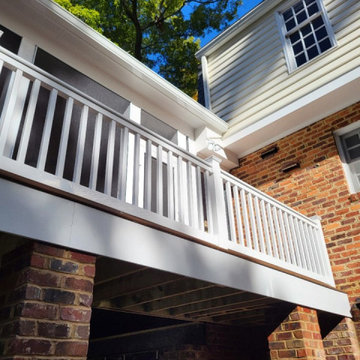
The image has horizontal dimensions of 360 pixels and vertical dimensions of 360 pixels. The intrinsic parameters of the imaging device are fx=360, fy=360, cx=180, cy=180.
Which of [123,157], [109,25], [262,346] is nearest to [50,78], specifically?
[123,157]

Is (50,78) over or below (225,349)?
over

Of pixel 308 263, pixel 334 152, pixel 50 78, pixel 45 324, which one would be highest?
pixel 334 152

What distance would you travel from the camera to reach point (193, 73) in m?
16.3

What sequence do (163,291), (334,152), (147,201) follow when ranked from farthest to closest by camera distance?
(334,152), (163,291), (147,201)

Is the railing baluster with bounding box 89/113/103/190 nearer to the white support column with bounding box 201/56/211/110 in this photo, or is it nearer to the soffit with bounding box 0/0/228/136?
the soffit with bounding box 0/0/228/136

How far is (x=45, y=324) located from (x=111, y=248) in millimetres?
679

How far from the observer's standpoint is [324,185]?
19.3ft

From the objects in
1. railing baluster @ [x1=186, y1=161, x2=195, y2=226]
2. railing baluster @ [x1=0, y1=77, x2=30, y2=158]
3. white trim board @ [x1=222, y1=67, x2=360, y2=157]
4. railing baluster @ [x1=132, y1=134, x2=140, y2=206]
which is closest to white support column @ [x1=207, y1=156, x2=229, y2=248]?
railing baluster @ [x1=186, y1=161, x2=195, y2=226]

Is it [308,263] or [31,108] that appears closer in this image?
[31,108]

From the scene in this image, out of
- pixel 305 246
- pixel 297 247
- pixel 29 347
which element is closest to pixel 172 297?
pixel 297 247

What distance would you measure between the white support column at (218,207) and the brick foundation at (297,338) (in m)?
1.44

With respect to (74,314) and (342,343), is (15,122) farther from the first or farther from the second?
(342,343)

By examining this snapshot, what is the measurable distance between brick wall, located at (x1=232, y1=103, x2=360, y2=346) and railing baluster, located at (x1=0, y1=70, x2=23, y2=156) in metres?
4.78

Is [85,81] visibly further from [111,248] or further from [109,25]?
[109,25]
